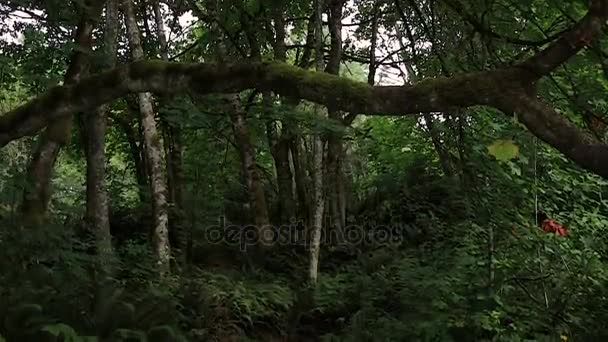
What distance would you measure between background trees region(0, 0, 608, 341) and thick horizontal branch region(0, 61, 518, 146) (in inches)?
0.6

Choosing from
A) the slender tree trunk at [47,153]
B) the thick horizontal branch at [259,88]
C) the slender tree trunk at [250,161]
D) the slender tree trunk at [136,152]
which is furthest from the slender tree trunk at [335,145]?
the slender tree trunk at [136,152]

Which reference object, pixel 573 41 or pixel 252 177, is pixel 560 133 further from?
pixel 252 177

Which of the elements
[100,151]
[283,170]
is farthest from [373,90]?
[283,170]

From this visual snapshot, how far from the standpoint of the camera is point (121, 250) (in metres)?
9.45

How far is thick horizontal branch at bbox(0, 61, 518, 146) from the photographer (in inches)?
151

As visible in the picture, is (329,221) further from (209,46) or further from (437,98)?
(437,98)

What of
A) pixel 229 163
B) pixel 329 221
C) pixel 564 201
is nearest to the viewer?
pixel 564 201

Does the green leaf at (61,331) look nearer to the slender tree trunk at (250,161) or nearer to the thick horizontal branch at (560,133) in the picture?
the thick horizontal branch at (560,133)

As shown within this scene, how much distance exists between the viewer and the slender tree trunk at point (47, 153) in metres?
7.25

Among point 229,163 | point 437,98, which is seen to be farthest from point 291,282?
point 437,98

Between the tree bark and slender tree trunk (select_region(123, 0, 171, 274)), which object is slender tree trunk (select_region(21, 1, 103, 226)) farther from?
the tree bark

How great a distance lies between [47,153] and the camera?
7.49 m

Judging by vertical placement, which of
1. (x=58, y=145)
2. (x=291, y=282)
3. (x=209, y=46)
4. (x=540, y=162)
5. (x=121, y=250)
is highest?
(x=209, y=46)

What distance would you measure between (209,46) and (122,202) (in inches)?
217
